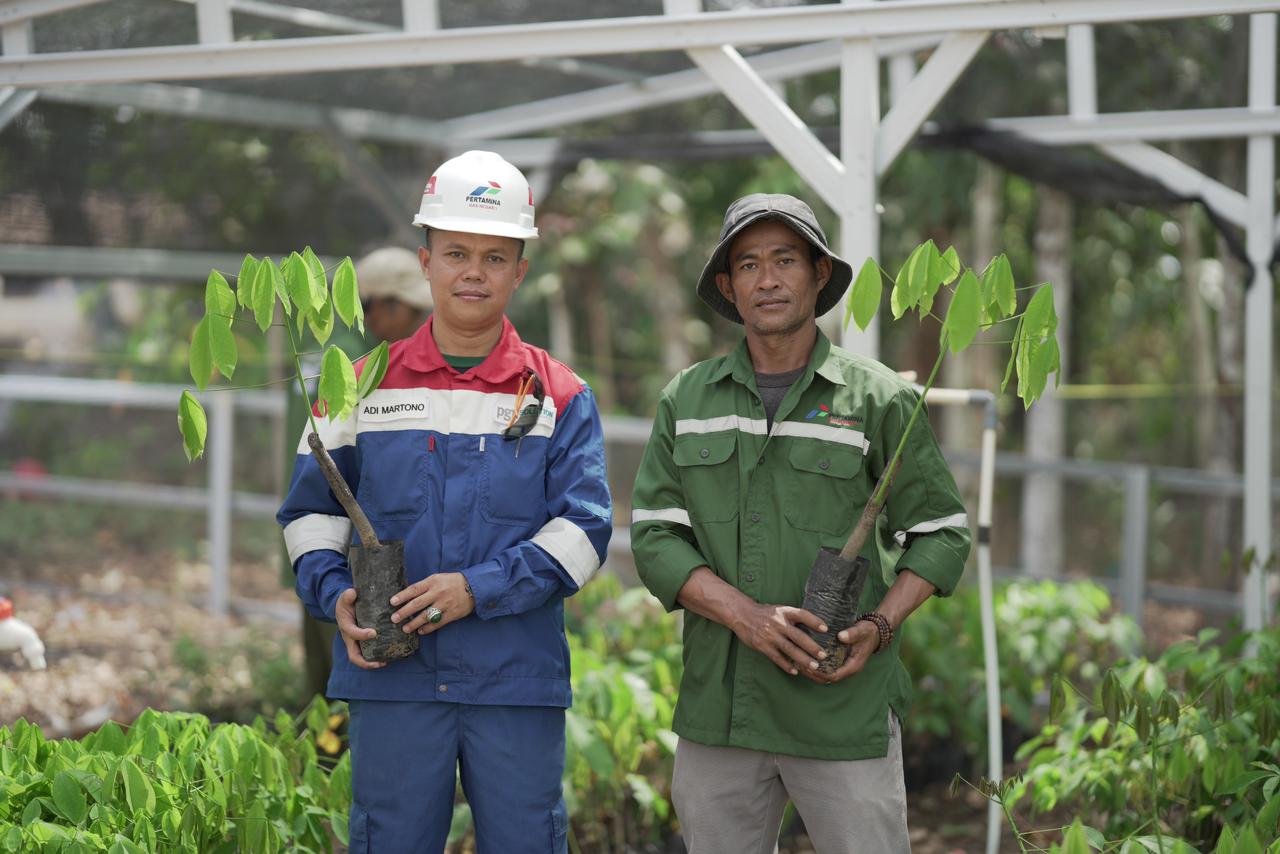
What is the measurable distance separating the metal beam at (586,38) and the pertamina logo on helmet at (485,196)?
1324 millimetres

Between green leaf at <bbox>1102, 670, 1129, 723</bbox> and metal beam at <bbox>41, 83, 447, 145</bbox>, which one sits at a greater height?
metal beam at <bbox>41, 83, 447, 145</bbox>

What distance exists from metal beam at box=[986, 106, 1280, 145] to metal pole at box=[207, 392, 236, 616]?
4368 millimetres

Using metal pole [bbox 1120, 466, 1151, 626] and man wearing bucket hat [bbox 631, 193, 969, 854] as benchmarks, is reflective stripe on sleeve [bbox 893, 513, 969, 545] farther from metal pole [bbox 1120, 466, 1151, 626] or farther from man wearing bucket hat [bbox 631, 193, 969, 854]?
metal pole [bbox 1120, 466, 1151, 626]

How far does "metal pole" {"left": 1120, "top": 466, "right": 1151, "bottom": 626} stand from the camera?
262 inches

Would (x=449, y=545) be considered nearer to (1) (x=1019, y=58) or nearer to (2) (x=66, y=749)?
(2) (x=66, y=749)

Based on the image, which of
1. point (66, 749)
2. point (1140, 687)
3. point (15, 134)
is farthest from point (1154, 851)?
point (15, 134)

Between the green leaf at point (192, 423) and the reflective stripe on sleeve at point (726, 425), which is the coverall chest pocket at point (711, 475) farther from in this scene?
the green leaf at point (192, 423)

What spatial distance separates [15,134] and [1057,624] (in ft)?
14.7

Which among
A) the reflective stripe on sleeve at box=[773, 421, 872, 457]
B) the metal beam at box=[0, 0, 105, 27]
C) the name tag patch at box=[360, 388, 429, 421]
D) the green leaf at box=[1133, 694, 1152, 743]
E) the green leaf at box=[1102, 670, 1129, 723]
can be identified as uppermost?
the metal beam at box=[0, 0, 105, 27]

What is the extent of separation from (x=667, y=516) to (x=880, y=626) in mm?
494

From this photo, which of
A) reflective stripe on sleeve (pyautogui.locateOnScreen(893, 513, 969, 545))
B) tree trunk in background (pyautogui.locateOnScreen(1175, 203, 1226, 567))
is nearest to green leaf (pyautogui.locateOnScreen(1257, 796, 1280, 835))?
reflective stripe on sleeve (pyautogui.locateOnScreen(893, 513, 969, 545))

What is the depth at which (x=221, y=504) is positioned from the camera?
7.87 metres

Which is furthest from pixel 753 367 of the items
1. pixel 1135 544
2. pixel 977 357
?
pixel 977 357

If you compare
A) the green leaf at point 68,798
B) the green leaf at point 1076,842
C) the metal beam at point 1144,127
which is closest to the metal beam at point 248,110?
the metal beam at point 1144,127
